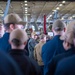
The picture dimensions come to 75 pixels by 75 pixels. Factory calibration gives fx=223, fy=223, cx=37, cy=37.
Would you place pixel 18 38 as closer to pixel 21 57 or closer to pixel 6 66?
pixel 21 57

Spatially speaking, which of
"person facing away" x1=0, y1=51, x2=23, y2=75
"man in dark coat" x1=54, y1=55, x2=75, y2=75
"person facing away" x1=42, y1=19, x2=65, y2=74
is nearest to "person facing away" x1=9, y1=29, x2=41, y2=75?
"man in dark coat" x1=54, y1=55, x2=75, y2=75

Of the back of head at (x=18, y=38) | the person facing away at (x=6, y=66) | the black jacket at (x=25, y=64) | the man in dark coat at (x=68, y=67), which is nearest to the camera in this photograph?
the person facing away at (x=6, y=66)

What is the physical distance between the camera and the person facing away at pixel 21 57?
7.34ft

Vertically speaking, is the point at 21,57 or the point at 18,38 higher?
the point at 18,38

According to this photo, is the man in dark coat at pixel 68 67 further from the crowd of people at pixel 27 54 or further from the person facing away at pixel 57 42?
the person facing away at pixel 57 42

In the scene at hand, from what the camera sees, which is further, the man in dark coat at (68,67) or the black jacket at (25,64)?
the black jacket at (25,64)

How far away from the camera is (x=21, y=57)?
2279 mm

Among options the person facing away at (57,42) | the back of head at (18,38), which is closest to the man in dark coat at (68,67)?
the back of head at (18,38)

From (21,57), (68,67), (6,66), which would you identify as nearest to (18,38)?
(21,57)

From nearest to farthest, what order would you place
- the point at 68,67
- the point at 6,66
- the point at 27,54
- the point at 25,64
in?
the point at 6,66
the point at 68,67
the point at 25,64
the point at 27,54

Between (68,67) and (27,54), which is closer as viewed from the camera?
(68,67)

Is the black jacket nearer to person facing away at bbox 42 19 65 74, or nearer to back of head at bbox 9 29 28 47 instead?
back of head at bbox 9 29 28 47

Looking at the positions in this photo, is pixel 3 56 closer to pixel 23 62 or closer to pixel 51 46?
pixel 23 62

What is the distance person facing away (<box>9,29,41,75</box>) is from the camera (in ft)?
7.34
